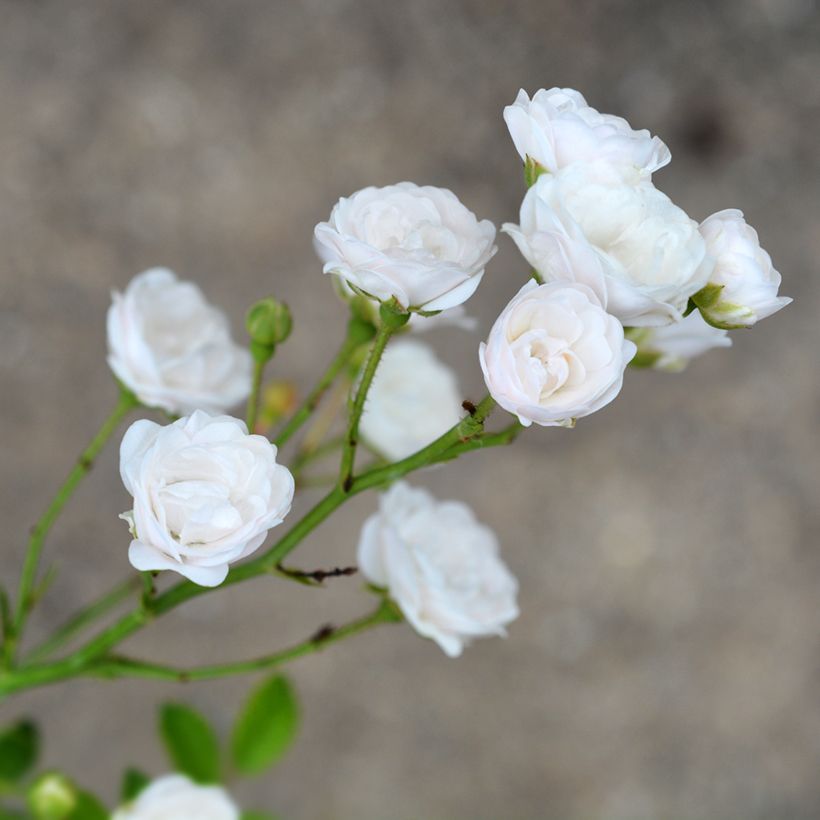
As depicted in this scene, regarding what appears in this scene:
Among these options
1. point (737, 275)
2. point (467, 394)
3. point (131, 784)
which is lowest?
point (467, 394)

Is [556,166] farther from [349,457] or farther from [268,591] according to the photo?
[268,591]

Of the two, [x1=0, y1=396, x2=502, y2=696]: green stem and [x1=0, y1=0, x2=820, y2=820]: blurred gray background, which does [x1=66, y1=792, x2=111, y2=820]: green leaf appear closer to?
[x1=0, y1=396, x2=502, y2=696]: green stem

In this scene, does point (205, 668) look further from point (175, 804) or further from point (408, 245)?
point (408, 245)

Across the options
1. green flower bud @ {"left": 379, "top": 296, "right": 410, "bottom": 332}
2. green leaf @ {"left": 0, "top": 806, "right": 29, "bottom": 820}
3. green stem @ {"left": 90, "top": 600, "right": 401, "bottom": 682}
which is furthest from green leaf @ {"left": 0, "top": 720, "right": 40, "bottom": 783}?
green flower bud @ {"left": 379, "top": 296, "right": 410, "bottom": 332}

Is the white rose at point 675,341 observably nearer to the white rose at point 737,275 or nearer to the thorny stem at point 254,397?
the white rose at point 737,275

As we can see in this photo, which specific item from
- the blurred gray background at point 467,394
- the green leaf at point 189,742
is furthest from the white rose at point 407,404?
the blurred gray background at point 467,394

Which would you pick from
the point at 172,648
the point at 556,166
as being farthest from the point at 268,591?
the point at 556,166

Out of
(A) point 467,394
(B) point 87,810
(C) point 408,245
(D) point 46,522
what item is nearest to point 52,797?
(B) point 87,810
